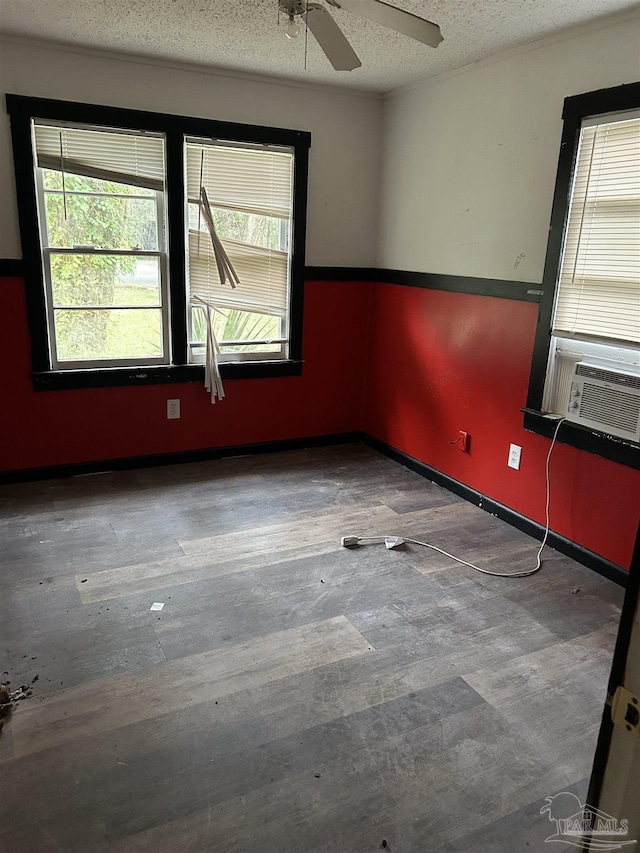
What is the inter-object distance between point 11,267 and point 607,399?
3.09 m

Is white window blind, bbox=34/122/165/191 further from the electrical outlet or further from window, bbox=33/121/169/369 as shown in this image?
the electrical outlet

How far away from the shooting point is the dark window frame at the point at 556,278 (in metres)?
2.56

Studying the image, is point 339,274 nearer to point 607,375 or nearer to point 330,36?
point 607,375

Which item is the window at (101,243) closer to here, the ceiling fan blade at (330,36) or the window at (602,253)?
the ceiling fan blade at (330,36)

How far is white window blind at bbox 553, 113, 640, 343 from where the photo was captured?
2533 mm

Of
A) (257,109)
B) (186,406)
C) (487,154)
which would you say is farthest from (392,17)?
(186,406)

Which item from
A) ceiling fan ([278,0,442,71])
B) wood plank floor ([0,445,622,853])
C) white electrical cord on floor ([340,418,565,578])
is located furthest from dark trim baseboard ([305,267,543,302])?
ceiling fan ([278,0,442,71])

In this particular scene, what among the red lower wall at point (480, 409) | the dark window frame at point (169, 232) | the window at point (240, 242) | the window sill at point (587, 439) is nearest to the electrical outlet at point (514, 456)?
the red lower wall at point (480, 409)

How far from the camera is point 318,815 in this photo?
155 centimetres

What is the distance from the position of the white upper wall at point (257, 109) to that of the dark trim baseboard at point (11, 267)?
40 mm

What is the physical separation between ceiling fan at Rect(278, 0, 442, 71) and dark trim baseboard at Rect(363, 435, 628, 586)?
2221 mm

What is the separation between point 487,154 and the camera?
127 inches

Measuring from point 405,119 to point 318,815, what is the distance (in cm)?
376

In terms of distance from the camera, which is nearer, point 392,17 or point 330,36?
point 392,17
